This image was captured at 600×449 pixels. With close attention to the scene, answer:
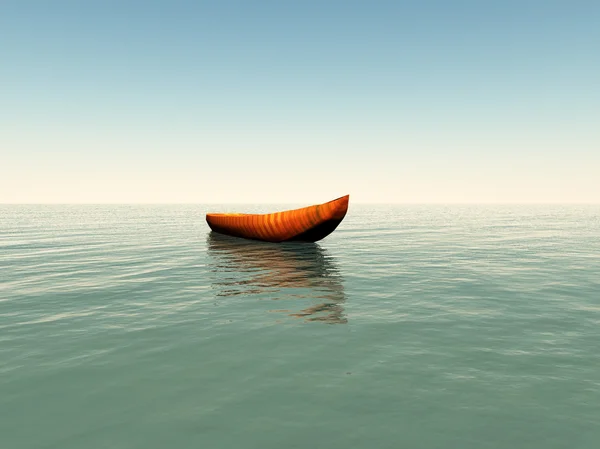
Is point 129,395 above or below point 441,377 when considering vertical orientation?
above

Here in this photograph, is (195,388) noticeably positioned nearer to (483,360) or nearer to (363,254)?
(483,360)

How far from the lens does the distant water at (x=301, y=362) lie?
15.8ft

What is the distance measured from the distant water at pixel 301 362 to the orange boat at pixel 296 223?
1018cm

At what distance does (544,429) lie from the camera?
189 inches

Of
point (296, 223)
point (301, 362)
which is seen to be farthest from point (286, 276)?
point (296, 223)

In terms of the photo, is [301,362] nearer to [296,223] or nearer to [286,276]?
[286,276]

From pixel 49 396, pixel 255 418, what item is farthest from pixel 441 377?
pixel 49 396

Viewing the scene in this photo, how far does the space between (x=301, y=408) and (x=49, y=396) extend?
12.3 feet

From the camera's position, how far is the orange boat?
81.6ft

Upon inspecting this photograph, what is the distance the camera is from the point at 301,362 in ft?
22.8

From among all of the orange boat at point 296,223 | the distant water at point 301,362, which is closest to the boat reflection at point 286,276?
the distant water at point 301,362

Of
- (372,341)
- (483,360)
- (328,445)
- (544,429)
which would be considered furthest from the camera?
(372,341)

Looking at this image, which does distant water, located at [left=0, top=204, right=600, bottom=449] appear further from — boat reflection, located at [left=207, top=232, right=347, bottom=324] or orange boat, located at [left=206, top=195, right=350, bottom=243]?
orange boat, located at [left=206, top=195, right=350, bottom=243]

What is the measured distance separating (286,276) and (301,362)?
8.85 metres
